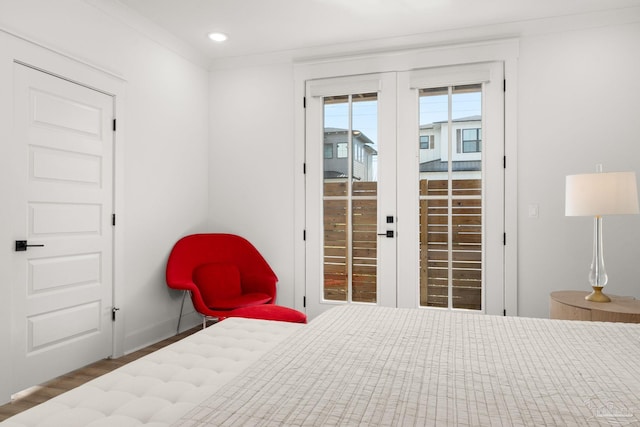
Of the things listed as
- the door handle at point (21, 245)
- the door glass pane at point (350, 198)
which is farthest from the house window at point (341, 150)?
the door handle at point (21, 245)

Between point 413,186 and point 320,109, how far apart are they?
43.8 inches

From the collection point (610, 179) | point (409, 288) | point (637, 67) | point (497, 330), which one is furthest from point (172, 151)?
point (637, 67)

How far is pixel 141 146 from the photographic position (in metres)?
3.44

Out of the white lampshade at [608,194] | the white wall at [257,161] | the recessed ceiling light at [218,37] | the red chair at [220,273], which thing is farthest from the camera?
the white wall at [257,161]

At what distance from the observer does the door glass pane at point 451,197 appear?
11.8 ft

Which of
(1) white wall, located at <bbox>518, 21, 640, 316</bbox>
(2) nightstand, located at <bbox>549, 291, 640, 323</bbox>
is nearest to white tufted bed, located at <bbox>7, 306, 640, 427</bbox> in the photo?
(2) nightstand, located at <bbox>549, 291, 640, 323</bbox>

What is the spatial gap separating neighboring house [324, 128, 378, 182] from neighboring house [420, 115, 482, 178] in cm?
45

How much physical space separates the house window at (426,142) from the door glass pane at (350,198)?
0.41 metres

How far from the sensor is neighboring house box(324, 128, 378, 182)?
12.7 feet

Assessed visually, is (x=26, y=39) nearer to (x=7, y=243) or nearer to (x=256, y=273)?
(x=7, y=243)

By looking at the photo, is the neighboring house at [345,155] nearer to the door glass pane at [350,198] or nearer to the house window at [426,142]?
the door glass pane at [350,198]

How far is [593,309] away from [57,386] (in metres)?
3.24

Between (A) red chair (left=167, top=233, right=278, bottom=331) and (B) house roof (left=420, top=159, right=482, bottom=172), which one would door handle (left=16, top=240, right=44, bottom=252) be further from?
(B) house roof (left=420, top=159, right=482, bottom=172)

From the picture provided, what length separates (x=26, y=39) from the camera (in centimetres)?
250
